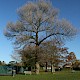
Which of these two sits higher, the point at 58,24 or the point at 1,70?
the point at 58,24

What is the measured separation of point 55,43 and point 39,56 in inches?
170

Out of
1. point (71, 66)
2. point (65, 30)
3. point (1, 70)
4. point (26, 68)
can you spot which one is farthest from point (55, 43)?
point (71, 66)

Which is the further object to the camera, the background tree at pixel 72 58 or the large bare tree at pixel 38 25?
the background tree at pixel 72 58

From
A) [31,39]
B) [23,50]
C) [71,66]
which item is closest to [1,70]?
[23,50]

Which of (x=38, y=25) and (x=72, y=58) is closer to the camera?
(x=38, y=25)

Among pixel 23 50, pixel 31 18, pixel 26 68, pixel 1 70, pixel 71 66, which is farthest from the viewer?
pixel 71 66

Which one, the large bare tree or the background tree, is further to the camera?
the background tree

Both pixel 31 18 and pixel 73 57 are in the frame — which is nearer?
pixel 31 18

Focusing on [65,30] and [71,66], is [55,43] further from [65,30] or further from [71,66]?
[71,66]

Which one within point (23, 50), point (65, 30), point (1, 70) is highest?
point (65, 30)

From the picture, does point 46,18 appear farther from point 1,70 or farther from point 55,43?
point 1,70

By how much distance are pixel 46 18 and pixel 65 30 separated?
4.60 metres

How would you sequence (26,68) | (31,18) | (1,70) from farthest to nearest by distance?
(26,68) → (1,70) → (31,18)

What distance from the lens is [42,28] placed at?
2035 inches
